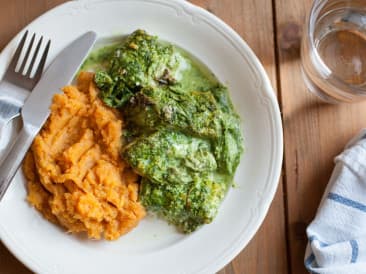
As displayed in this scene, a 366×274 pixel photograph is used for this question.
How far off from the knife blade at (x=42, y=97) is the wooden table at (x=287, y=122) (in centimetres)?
31

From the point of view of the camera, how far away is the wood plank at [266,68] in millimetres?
2629

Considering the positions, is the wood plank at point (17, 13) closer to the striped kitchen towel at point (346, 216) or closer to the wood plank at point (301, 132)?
the wood plank at point (301, 132)

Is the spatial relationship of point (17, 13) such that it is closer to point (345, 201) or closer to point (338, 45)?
point (338, 45)

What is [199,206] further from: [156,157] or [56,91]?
[56,91]

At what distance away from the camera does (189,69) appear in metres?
2.62

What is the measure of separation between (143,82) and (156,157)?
1.17ft

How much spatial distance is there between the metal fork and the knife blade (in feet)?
0.10

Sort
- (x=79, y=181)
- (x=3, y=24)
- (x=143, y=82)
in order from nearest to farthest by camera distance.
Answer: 1. (x=79, y=181)
2. (x=143, y=82)
3. (x=3, y=24)

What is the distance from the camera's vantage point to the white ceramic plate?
2408 millimetres

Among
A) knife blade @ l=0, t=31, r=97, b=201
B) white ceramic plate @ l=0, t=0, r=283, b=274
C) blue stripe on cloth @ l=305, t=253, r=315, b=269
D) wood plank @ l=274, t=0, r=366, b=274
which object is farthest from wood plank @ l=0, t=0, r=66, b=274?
blue stripe on cloth @ l=305, t=253, r=315, b=269

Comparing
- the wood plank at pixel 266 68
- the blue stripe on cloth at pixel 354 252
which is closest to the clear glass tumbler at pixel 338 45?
the wood plank at pixel 266 68

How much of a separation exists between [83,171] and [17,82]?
52cm

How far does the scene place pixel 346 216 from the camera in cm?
258

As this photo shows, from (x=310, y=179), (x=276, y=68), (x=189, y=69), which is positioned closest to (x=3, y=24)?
(x=189, y=69)
